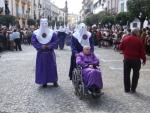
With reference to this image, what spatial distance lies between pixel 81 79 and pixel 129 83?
1.65 m

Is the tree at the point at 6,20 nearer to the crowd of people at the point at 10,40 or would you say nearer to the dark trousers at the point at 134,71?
the crowd of people at the point at 10,40

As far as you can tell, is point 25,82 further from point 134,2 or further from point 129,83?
point 134,2

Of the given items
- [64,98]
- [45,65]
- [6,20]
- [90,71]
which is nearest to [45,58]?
[45,65]

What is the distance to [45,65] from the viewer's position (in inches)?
481

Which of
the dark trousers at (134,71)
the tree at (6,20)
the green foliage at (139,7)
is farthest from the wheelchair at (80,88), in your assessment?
the tree at (6,20)

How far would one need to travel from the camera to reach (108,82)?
13.2 meters

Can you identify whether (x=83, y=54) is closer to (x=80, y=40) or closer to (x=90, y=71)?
(x=90, y=71)

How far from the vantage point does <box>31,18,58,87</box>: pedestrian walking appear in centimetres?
1219

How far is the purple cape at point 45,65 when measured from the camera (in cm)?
1219

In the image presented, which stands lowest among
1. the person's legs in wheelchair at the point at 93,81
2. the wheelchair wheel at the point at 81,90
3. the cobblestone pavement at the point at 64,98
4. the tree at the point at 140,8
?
the cobblestone pavement at the point at 64,98

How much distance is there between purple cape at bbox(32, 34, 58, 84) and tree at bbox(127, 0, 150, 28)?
1825cm

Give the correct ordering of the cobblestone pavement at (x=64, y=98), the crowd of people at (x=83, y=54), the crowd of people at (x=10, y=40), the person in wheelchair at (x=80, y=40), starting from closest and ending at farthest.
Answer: the cobblestone pavement at (x=64, y=98)
the crowd of people at (x=83, y=54)
the person in wheelchair at (x=80, y=40)
the crowd of people at (x=10, y=40)

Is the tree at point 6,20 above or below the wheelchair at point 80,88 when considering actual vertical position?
above

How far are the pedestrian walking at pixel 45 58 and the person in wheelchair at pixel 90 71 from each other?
160 centimetres
